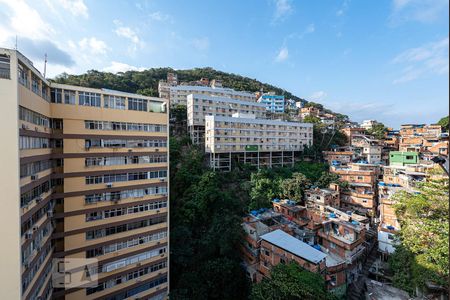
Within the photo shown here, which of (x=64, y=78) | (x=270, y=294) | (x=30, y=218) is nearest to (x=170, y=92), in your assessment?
(x=64, y=78)

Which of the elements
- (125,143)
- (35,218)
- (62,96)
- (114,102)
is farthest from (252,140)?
(35,218)

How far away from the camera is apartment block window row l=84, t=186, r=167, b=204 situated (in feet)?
42.7

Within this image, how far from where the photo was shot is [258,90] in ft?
247

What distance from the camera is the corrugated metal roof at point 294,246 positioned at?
1353 centimetres

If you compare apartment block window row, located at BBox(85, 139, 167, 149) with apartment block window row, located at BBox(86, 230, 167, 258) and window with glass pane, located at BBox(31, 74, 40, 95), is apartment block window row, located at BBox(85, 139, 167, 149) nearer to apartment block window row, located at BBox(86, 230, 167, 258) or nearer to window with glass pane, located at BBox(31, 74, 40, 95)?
window with glass pane, located at BBox(31, 74, 40, 95)

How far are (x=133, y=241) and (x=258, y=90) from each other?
69.3 meters

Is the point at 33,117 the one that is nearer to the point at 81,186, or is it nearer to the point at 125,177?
the point at 81,186

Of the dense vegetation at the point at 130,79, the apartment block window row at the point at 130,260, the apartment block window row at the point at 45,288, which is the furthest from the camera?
the dense vegetation at the point at 130,79

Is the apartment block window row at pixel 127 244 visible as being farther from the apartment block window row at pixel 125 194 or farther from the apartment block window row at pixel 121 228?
the apartment block window row at pixel 125 194

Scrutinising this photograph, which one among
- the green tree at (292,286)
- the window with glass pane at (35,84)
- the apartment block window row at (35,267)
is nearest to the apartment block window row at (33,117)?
the window with glass pane at (35,84)

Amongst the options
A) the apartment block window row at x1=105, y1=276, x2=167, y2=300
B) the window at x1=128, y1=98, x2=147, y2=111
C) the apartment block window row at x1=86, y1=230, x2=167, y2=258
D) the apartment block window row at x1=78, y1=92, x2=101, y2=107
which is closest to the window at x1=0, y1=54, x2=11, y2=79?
the apartment block window row at x1=78, y1=92, x2=101, y2=107

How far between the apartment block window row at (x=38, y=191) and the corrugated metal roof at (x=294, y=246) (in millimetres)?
13774

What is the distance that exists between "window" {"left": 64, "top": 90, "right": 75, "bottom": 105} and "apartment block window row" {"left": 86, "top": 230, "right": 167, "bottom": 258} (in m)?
9.13

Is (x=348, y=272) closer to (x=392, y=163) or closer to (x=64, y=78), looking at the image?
(x=392, y=163)
